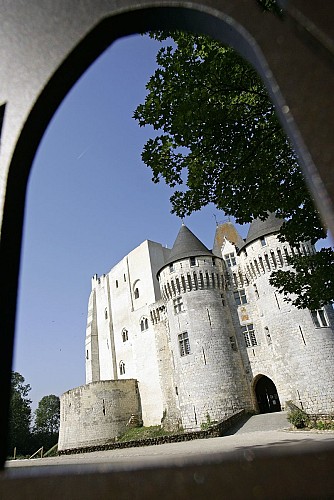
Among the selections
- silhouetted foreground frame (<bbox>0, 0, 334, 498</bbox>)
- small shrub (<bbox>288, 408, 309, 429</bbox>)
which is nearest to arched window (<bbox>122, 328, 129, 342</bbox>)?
small shrub (<bbox>288, 408, 309, 429</bbox>)

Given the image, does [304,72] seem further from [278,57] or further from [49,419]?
[49,419]

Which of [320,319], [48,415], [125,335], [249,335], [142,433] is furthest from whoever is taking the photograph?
[48,415]

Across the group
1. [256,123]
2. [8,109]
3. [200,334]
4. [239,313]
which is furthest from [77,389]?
[8,109]

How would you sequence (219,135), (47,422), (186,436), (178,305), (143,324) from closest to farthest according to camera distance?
(219,135) → (186,436) → (178,305) → (143,324) → (47,422)

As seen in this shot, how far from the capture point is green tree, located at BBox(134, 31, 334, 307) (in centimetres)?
644

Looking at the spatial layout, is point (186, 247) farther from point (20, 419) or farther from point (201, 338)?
point (20, 419)

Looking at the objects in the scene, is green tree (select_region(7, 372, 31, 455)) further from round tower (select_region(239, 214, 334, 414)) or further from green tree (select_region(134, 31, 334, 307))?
green tree (select_region(134, 31, 334, 307))

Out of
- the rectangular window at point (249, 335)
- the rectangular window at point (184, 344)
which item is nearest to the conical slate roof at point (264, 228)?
the rectangular window at point (249, 335)

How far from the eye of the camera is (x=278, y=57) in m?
1.15

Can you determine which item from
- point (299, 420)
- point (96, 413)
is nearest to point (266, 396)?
point (299, 420)

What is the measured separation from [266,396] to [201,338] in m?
8.02

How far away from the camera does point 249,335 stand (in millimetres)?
29500

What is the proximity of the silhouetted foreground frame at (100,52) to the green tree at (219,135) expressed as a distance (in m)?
4.76

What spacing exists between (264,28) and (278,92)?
0.92 feet
